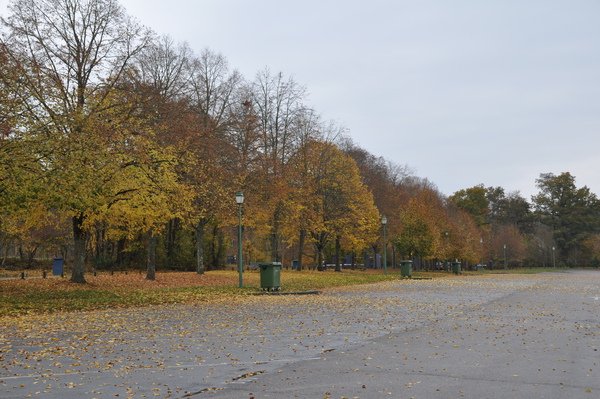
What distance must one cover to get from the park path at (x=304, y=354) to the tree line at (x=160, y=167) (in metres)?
7.40

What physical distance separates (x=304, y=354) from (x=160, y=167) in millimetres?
19444

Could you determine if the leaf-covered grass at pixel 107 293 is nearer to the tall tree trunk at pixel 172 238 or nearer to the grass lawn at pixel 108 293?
the grass lawn at pixel 108 293

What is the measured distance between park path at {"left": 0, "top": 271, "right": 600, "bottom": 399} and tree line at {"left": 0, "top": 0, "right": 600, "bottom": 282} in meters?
7.40

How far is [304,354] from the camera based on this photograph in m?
9.48

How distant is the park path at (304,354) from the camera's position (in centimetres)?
702

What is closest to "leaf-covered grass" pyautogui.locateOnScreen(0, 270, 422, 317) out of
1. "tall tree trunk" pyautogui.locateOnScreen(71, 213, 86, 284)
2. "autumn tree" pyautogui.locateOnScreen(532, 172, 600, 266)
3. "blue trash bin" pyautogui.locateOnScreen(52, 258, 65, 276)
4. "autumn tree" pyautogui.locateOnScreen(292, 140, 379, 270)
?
"tall tree trunk" pyautogui.locateOnScreen(71, 213, 86, 284)

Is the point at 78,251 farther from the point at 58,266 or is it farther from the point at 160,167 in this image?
the point at 58,266

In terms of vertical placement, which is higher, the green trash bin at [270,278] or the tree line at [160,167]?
the tree line at [160,167]

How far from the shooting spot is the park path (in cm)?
702

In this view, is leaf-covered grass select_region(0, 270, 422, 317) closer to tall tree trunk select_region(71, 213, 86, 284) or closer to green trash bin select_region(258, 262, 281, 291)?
tall tree trunk select_region(71, 213, 86, 284)

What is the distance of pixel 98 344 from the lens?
35.7ft

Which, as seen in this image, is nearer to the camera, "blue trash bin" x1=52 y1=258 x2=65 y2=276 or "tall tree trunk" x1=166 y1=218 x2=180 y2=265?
"blue trash bin" x1=52 y1=258 x2=65 y2=276

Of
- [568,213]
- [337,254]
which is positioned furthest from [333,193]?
[568,213]

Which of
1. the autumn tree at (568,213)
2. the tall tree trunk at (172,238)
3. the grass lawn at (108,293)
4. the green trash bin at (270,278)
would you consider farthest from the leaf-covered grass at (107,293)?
the autumn tree at (568,213)
